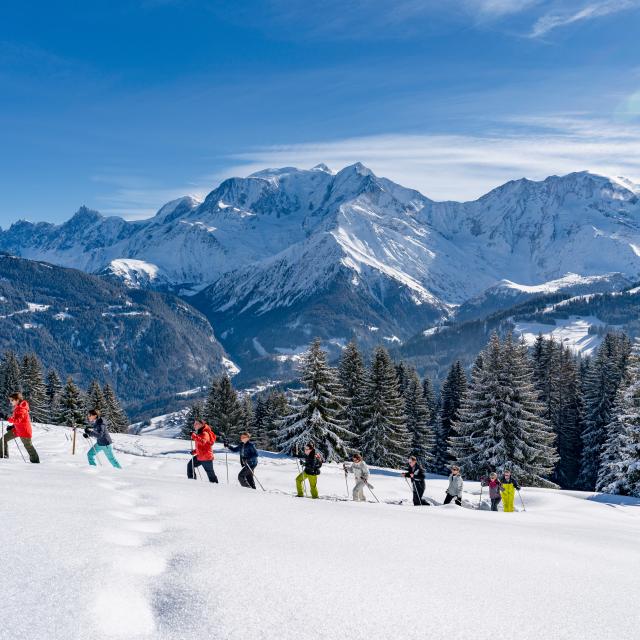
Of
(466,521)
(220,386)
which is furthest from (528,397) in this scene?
(220,386)

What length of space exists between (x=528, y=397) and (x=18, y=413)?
104ft

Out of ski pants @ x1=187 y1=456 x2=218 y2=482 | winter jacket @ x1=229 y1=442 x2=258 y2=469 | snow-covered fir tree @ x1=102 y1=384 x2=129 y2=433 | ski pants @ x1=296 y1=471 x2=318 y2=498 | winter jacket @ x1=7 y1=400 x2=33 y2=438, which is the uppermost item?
winter jacket @ x1=7 y1=400 x2=33 y2=438

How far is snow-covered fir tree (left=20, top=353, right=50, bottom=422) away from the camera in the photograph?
61519 mm

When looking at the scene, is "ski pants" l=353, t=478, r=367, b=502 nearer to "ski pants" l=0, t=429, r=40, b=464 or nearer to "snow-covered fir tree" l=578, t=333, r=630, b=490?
"ski pants" l=0, t=429, r=40, b=464

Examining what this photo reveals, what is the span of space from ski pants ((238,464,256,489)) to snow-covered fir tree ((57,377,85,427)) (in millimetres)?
42581

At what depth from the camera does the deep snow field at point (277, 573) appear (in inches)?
237

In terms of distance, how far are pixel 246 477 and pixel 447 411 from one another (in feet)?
131

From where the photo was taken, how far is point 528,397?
128 feet

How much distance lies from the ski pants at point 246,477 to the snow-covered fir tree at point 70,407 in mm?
42581

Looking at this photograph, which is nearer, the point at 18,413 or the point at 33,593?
the point at 33,593

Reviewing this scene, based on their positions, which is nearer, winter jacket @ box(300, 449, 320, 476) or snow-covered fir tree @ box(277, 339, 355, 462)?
winter jacket @ box(300, 449, 320, 476)

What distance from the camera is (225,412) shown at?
5781cm

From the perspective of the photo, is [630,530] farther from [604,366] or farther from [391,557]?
[604,366]

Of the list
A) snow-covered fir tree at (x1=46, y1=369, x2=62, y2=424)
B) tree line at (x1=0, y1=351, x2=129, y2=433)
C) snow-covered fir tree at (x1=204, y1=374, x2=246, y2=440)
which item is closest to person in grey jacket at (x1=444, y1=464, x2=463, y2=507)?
snow-covered fir tree at (x1=204, y1=374, x2=246, y2=440)
